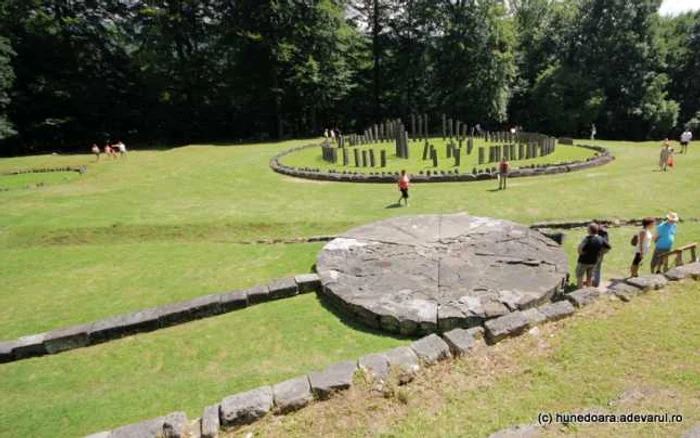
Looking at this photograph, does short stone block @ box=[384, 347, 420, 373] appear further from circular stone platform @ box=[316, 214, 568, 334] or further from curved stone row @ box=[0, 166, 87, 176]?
curved stone row @ box=[0, 166, 87, 176]

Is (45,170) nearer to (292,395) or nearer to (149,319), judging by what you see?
(149,319)

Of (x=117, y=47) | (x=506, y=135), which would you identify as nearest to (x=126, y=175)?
(x=117, y=47)

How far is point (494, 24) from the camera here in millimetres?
34000

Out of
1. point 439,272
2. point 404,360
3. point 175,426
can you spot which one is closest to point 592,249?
point 439,272

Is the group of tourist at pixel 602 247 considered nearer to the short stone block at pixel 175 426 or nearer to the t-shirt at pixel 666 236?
the t-shirt at pixel 666 236

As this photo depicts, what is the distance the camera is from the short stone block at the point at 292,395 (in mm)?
4676

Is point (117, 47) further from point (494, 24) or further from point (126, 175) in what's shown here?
point (494, 24)

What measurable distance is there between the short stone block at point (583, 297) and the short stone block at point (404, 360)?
2.86 metres

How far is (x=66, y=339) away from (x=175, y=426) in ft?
13.6

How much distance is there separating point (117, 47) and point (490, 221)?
130 feet

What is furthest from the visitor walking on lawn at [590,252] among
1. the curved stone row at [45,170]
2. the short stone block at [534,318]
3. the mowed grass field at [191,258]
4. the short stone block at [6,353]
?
the curved stone row at [45,170]

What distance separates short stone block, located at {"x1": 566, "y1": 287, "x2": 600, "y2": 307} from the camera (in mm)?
6137

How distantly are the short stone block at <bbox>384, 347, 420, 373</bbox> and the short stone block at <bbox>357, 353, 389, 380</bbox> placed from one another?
78 millimetres

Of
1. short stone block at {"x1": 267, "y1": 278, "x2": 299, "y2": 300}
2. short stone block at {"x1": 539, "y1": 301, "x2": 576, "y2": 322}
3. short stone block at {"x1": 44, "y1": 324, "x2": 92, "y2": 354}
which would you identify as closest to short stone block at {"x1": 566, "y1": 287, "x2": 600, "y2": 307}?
short stone block at {"x1": 539, "y1": 301, "x2": 576, "y2": 322}
